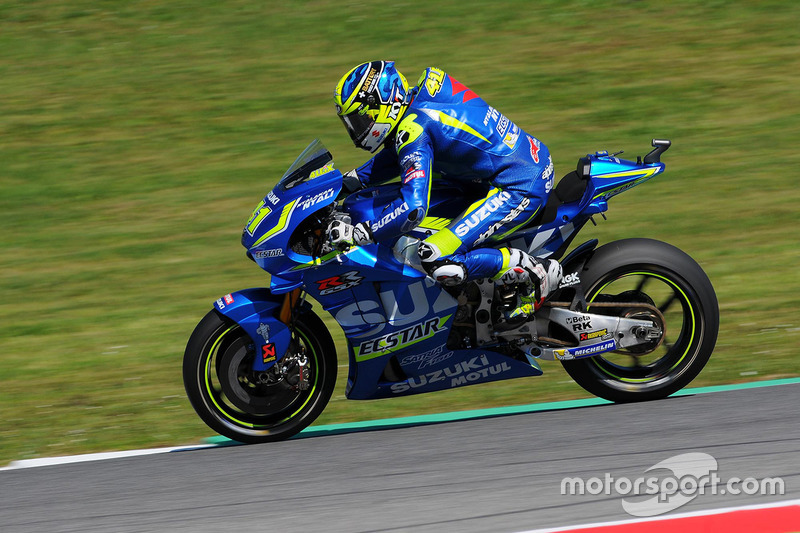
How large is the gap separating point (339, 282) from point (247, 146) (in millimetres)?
7627

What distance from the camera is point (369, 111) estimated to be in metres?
5.30

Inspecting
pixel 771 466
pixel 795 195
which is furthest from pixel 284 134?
pixel 771 466

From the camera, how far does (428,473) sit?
4.84m

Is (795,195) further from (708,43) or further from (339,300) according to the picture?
(339,300)

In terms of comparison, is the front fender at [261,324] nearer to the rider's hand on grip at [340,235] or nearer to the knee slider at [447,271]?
the rider's hand on grip at [340,235]

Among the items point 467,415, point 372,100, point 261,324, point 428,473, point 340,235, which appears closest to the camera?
point 428,473

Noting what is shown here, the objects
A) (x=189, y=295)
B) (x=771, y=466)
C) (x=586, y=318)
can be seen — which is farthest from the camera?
(x=189, y=295)

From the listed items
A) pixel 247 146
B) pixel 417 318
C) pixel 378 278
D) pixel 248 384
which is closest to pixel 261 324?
pixel 248 384

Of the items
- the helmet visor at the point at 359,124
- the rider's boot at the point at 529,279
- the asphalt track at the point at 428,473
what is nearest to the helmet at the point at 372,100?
the helmet visor at the point at 359,124

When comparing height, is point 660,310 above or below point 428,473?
above

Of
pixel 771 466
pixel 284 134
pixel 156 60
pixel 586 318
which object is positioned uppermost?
pixel 156 60

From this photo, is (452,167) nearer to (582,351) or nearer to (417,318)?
(417,318)

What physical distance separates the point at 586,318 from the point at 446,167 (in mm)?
1128

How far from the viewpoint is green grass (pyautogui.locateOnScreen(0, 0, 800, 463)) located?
22.9 ft
